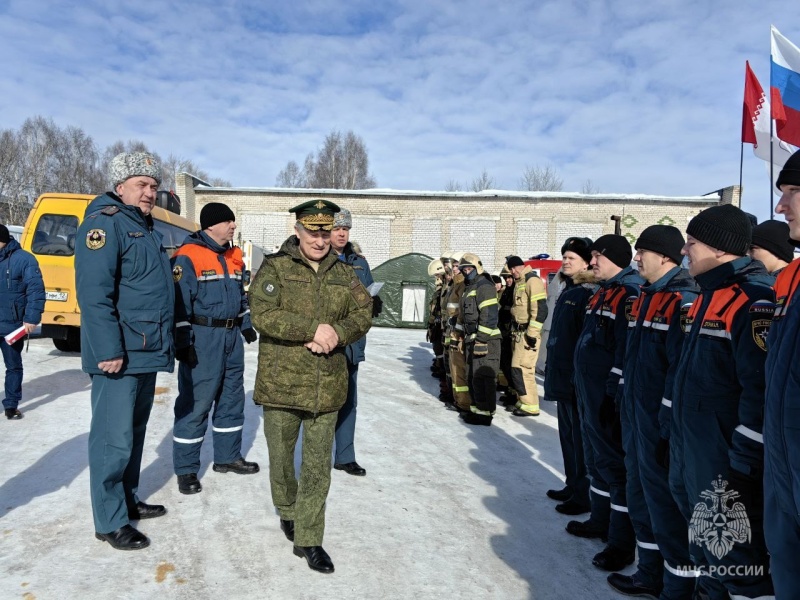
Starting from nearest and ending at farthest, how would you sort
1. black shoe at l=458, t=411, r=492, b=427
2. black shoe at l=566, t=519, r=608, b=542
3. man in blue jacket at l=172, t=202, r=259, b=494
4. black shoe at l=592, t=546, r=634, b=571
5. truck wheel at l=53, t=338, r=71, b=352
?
black shoe at l=592, t=546, r=634, b=571, black shoe at l=566, t=519, r=608, b=542, man in blue jacket at l=172, t=202, r=259, b=494, black shoe at l=458, t=411, r=492, b=427, truck wheel at l=53, t=338, r=71, b=352

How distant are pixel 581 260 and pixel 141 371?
3.42 m

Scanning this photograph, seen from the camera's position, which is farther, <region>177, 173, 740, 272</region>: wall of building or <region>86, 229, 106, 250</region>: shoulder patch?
<region>177, 173, 740, 272</region>: wall of building

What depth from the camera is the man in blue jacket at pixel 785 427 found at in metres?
1.61

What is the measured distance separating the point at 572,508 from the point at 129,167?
3.92m

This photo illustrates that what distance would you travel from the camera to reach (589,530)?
3.62 m

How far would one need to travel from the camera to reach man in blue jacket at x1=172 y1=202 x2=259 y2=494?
4.00 meters

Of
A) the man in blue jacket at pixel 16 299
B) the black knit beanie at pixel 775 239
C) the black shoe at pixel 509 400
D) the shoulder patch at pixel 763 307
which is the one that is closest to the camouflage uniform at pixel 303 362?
→ the shoulder patch at pixel 763 307

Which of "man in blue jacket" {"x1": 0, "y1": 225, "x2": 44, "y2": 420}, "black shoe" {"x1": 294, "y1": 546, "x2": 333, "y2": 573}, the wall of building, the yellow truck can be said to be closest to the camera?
"black shoe" {"x1": 294, "y1": 546, "x2": 333, "y2": 573}

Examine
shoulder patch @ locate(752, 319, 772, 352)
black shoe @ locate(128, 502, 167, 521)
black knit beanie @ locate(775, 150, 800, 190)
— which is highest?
black knit beanie @ locate(775, 150, 800, 190)

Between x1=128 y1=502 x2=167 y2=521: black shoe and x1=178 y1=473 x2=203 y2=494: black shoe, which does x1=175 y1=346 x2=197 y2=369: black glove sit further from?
x1=128 y1=502 x2=167 y2=521: black shoe

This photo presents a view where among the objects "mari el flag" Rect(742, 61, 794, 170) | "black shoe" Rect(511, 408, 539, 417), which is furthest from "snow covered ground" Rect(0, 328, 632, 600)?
"mari el flag" Rect(742, 61, 794, 170)

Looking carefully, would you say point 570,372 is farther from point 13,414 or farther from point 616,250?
point 13,414

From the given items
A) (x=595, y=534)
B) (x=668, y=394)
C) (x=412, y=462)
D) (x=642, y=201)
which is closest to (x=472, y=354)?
(x=412, y=462)

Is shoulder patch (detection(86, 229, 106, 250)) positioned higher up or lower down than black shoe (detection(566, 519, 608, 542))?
higher up
